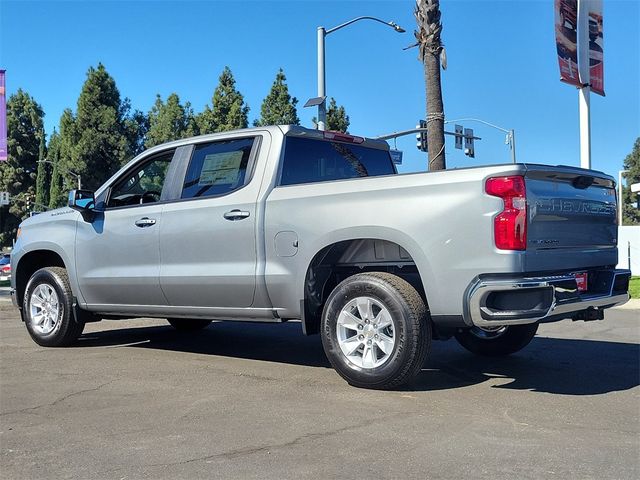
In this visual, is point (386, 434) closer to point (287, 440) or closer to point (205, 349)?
point (287, 440)

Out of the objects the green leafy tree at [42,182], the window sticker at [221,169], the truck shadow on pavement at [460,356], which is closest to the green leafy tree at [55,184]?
the green leafy tree at [42,182]

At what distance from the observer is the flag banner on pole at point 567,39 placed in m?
19.5

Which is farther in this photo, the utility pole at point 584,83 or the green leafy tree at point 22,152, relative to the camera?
the green leafy tree at point 22,152

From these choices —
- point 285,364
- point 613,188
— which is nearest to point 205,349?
point 285,364

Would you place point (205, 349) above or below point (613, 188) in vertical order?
below

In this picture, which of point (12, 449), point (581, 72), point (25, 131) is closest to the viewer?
point (12, 449)

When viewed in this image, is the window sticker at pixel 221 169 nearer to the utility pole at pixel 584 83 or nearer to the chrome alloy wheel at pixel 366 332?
the chrome alloy wheel at pixel 366 332

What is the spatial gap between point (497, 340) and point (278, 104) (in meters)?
27.5

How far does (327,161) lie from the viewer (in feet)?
20.7

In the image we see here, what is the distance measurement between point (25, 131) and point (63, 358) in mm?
54505

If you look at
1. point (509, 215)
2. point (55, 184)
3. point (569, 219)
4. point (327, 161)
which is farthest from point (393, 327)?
point (55, 184)

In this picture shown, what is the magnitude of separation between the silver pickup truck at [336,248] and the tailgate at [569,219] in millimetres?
17

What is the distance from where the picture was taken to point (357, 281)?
5109mm

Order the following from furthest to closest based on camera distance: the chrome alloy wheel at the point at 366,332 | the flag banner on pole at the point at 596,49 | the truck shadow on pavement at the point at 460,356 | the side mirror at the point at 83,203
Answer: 1. the flag banner on pole at the point at 596,49
2. the side mirror at the point at 83,203
3. the truck shadow on pavement at the point at 460,356
4. the chrome alloy wheel at the point at 366,332
